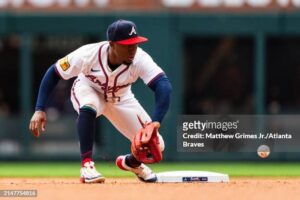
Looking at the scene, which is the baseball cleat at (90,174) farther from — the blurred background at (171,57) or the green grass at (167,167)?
the blurred background at (171,57)

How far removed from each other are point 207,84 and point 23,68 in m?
2.97

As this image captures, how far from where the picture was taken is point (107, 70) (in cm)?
902

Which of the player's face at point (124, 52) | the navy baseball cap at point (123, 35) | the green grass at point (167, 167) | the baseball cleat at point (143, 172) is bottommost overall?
the green grass at point (167, 167)

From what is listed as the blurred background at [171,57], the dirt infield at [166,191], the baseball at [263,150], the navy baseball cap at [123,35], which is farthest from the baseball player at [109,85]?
the blurred background at [171,57]

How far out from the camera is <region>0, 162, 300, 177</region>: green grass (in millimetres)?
13479

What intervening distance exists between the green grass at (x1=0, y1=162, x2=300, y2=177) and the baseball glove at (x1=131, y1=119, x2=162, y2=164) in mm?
3894

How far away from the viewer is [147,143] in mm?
8664

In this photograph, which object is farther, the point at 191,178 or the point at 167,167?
the point at 167,167

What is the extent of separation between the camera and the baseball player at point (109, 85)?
879 cm

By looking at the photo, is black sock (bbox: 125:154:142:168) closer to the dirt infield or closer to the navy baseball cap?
the dirt infield

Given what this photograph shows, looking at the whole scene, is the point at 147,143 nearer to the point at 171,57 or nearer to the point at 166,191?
the point at 166,191

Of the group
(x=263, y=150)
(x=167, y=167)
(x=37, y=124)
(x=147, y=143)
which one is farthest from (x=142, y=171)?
(x=167, y=167)

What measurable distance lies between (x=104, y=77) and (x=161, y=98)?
2.11 ft

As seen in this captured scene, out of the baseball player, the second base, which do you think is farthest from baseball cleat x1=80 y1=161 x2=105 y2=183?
the second base
